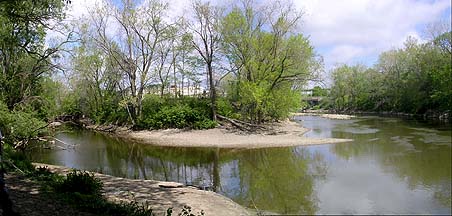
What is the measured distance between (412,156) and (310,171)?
→ 7649 millimetres

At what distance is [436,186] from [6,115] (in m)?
20.9

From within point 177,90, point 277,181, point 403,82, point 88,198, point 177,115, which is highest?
point 403,82

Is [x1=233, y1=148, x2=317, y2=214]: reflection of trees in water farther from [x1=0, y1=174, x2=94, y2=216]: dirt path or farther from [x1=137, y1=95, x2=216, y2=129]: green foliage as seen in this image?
[x1=137, y1=95, x2=216, y2=129]: green foliage

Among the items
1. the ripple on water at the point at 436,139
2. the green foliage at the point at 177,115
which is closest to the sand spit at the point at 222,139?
the green foliage at the point at 177,115

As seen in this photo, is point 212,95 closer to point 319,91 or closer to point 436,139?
point 436,139

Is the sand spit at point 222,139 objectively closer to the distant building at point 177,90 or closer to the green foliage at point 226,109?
the green foliage at point 226,109

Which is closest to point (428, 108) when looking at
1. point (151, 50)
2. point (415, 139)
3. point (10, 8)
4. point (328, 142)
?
point (415, 139)

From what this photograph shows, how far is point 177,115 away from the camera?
4031 centimetres

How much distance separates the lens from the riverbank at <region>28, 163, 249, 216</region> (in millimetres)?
10812

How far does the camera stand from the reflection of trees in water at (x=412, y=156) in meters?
16.5

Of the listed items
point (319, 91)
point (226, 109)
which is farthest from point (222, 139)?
point (319, 91)

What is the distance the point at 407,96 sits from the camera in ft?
216

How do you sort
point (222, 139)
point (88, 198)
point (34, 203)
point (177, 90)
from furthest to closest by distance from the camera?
point (177, 90) → point (222, 139) → point (88, 198) → point (34, 203)

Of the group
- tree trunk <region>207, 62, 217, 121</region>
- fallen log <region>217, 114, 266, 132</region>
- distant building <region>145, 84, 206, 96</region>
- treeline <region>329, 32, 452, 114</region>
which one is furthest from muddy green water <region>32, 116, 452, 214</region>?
treeline <region>329, 32, 452, 114</region>
